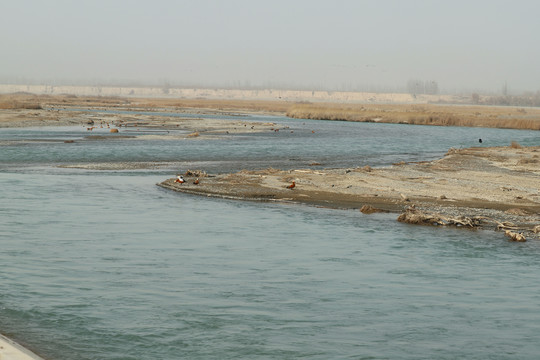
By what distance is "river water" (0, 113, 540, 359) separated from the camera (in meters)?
11.0

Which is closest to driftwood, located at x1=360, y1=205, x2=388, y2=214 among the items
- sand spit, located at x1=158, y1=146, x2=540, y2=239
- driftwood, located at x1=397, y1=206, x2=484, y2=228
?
sand spit, located at x1=158, y1=146, x2=540, y2=239

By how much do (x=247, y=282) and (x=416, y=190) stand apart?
14.1 metres

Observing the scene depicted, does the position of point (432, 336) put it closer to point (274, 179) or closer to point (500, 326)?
point (500, 326)

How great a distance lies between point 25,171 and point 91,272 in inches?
794

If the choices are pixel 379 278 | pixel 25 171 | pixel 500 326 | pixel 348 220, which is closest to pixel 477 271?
pixel 379 278

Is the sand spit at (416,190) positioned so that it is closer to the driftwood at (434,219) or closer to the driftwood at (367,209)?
the driftwood at (434,219)

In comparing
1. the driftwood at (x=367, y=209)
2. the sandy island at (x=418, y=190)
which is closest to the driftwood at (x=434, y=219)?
the sandy island at (x=418, y=190)

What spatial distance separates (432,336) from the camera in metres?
11.5

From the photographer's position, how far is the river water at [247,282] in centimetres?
1099

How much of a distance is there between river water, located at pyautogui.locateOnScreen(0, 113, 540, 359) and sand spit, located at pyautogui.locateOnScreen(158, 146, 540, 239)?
1171mm

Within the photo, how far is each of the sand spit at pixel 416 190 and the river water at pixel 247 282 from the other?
1171 millimetres

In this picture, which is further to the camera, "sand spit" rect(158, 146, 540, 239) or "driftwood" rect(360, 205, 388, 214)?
"driftwood" rect(360, 205, 388, 214)

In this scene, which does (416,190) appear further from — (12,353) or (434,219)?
(12,353)

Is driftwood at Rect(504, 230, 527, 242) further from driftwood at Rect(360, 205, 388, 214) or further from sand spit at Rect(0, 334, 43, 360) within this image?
sand spit at Rect(0, 334, 43, 360)
